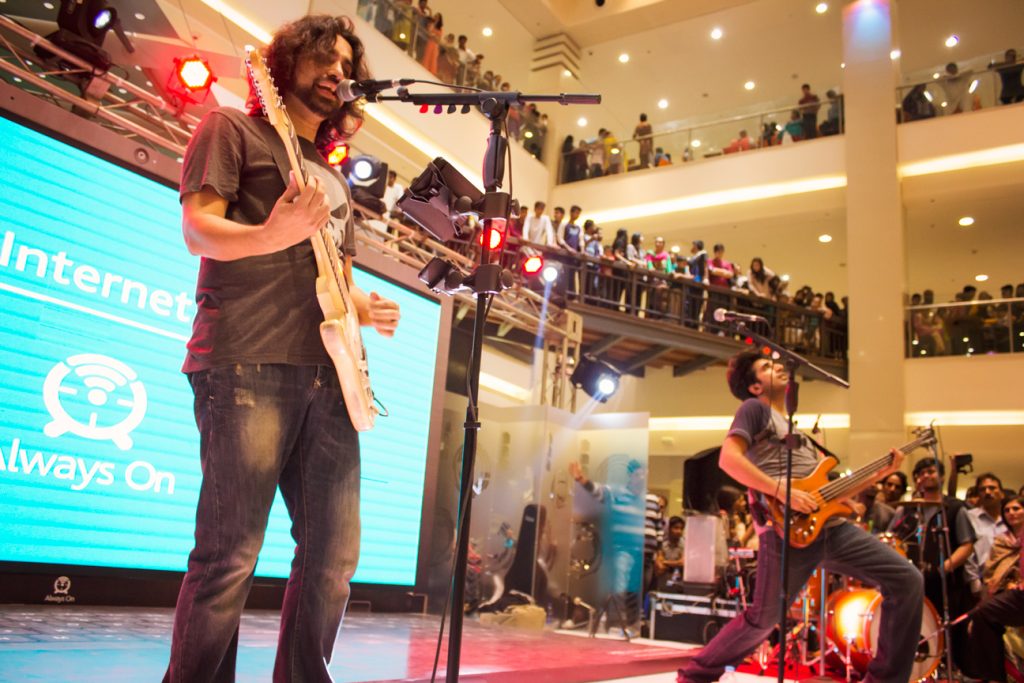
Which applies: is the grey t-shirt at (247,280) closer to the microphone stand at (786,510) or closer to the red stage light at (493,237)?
the red stage light at (493,237)

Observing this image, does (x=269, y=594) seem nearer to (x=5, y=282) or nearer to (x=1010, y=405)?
(x=5, y=282)

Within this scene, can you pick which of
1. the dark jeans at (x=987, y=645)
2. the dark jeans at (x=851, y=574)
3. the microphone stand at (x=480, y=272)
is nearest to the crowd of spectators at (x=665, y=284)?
the dark jeans at (x=987, y=645)

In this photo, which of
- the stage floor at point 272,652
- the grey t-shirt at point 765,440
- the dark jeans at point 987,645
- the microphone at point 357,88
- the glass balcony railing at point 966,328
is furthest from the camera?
the glass balcony railing at point 966,328

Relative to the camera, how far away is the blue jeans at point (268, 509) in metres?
1.48

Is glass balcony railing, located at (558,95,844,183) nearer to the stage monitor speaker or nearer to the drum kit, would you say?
the stage monitor speaker

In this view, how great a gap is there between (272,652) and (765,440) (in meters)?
2.29

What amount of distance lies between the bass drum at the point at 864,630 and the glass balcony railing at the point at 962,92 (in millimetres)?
9429

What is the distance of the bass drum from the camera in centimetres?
498

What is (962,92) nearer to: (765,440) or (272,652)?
(765,440)

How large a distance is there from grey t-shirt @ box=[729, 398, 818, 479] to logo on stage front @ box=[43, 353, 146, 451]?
10.0 feet

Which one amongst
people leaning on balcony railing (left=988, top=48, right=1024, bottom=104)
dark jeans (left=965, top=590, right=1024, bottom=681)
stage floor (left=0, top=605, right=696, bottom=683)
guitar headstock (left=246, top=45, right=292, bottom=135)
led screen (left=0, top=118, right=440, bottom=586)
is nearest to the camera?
guitar headstock (left=246, top=45, right=292, bottom=135)

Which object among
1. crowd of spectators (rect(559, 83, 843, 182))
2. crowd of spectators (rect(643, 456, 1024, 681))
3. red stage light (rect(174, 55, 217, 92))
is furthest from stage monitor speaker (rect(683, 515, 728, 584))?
crowd of spectators (rect(559, 83, 843, 182))

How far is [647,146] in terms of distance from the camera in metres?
15.1

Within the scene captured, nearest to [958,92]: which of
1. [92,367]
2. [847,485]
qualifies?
Answer: [847,485]
